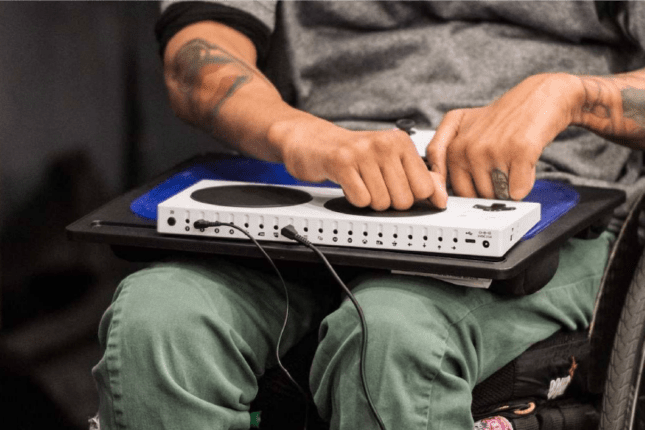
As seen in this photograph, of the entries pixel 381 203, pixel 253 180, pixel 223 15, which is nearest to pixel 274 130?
pixel 253 180

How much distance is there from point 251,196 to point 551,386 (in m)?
0.40

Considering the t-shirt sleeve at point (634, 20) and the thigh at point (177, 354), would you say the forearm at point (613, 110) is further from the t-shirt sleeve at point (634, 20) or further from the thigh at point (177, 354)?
the thigh at point (177, 354)

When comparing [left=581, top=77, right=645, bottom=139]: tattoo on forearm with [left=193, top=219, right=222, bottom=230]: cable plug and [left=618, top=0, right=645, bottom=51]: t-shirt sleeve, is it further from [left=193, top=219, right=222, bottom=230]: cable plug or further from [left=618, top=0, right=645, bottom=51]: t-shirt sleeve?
[left=193, top=219, right=222, bottom=230]: cable plug

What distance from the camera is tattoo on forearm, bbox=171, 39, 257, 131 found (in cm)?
109

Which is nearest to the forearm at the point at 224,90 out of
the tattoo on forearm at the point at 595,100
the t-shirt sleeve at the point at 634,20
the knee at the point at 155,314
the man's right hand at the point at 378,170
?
the man's right hand at the point at 378,170

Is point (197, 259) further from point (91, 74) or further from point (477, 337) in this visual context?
point (91, 74)

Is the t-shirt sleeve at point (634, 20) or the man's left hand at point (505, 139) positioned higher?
the t-shirt sleeve at point (634, 20)

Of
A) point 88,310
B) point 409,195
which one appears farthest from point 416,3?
point 88,310

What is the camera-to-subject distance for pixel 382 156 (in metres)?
0.82

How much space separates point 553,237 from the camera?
791 mm

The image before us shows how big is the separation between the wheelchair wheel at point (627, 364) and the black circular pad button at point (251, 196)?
37 centimetres

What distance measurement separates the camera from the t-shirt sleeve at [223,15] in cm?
117

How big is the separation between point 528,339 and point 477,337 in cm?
8

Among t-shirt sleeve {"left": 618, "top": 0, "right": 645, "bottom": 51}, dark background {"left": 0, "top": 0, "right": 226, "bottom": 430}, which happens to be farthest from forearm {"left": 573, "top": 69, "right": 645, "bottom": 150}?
dark background {"left": 0, "top": 0, "right": 226, "bottom": 430}
